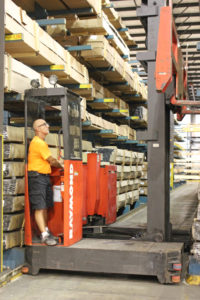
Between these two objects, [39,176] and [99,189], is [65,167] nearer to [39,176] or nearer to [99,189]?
[39,176]

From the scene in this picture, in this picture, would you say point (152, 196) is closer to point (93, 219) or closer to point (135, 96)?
point (93, 219)

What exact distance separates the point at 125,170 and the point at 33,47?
5546 mm

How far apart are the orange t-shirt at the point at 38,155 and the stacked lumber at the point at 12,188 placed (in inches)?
10.6

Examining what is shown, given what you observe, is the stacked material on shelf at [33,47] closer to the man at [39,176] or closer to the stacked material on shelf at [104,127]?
the man at [39,176]

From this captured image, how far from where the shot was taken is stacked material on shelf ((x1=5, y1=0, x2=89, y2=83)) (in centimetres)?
518

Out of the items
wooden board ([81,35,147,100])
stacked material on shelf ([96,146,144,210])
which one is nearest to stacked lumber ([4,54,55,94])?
wooden board ([81,35,147,100])

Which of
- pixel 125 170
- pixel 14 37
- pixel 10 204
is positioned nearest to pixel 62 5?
pixel 14 37

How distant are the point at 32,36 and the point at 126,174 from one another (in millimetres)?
5909

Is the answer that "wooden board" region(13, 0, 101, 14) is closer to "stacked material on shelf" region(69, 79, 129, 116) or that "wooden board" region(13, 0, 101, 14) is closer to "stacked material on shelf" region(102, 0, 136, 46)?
"stacked material on shelf" region(69, 79, 129, 116)

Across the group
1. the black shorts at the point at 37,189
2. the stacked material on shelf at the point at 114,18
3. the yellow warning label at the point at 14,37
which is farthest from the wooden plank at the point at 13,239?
the stacked material on shelf at the point at 114,18

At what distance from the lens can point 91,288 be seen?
4645 millimetres

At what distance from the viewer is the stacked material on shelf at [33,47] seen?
5.18 m

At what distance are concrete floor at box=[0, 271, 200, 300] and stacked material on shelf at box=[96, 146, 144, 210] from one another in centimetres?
379

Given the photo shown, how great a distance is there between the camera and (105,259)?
4.95m
